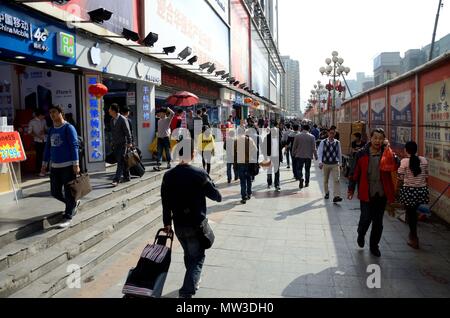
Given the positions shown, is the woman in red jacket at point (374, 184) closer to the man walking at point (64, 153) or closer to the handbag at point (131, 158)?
the man walking at point (64, 153)

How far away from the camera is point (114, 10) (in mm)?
10617

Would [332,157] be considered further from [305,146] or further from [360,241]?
[360,241]

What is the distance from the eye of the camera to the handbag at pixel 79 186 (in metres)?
5.64

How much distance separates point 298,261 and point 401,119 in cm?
654

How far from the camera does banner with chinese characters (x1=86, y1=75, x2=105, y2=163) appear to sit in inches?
386

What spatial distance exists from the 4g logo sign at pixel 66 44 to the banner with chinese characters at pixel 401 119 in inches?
316

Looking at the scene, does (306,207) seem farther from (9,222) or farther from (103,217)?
(9,222)

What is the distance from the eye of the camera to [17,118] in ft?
31.4

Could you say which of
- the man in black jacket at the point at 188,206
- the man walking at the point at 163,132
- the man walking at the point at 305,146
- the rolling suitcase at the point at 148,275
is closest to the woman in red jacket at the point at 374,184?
the man in black jacket at the point at 188,206

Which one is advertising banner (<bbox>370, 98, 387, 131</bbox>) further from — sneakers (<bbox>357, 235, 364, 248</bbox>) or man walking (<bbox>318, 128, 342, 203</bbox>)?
sneakers (<bbox>357, 235, 364, 248</bbox>)

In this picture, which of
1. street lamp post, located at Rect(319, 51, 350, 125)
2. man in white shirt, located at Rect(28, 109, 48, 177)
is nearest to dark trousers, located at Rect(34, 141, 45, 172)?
man in white shirt, located at Rect(28, 109, 48, 177)

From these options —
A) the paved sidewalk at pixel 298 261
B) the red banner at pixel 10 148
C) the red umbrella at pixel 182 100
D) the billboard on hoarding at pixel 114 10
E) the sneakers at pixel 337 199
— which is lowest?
the paved sidewalk at pixel 298 261

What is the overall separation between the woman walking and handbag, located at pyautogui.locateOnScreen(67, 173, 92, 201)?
4949 mm
